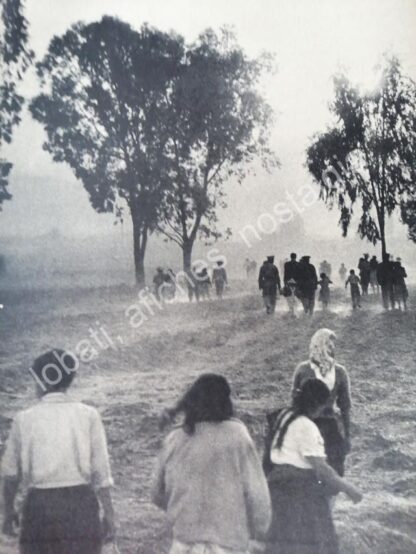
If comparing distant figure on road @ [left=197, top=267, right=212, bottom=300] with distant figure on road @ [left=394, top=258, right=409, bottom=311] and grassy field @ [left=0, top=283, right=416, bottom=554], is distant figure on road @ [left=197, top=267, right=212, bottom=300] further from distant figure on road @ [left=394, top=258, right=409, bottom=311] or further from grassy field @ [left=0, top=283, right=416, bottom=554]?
distant figure on road @ [left=394, top=258, right=409, bottom=311]

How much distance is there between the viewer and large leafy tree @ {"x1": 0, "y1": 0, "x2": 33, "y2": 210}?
16.7ft

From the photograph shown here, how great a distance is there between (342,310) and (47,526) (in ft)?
16.1

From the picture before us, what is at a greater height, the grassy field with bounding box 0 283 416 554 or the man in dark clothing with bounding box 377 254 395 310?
the man in dark clothing with bounding box 377 254 395 310

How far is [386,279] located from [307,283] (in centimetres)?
99

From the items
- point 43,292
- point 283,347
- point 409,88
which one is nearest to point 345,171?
point 409,88

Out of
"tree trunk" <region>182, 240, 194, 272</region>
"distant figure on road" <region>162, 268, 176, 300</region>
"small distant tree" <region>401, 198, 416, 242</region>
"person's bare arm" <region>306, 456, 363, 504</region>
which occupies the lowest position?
"person's bare arm" <region>306, 456, 363, 504</region>

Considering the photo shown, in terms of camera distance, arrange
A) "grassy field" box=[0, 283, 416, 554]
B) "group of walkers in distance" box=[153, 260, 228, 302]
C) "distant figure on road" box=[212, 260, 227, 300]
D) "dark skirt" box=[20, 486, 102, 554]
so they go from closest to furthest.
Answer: "dark skirt" box=[20, 486, 102, 554]
"grassy field" box=[0, 283, 416, 554]
"group of walkers in distance" box=[153, 260, 228, 302]
"distant figure on road" box=[212, 260, 227, 300]

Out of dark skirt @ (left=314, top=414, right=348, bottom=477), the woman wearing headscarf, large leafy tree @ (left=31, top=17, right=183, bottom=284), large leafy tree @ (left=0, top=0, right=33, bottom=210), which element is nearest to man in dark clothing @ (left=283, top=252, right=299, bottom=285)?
large leafy tree @ (left=31, top=17, right=183, bottom=284)

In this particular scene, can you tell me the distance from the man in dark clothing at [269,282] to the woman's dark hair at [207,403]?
175 inches

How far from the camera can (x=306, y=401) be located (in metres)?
3.03

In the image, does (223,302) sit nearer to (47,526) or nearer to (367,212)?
(367,212)

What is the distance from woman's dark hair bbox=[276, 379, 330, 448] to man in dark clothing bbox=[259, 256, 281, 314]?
12.8ft

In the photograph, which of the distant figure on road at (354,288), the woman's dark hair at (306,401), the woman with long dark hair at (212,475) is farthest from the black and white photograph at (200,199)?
the woman with long dark hair at (212,475)

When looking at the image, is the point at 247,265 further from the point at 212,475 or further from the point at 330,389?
the point at 212,475
